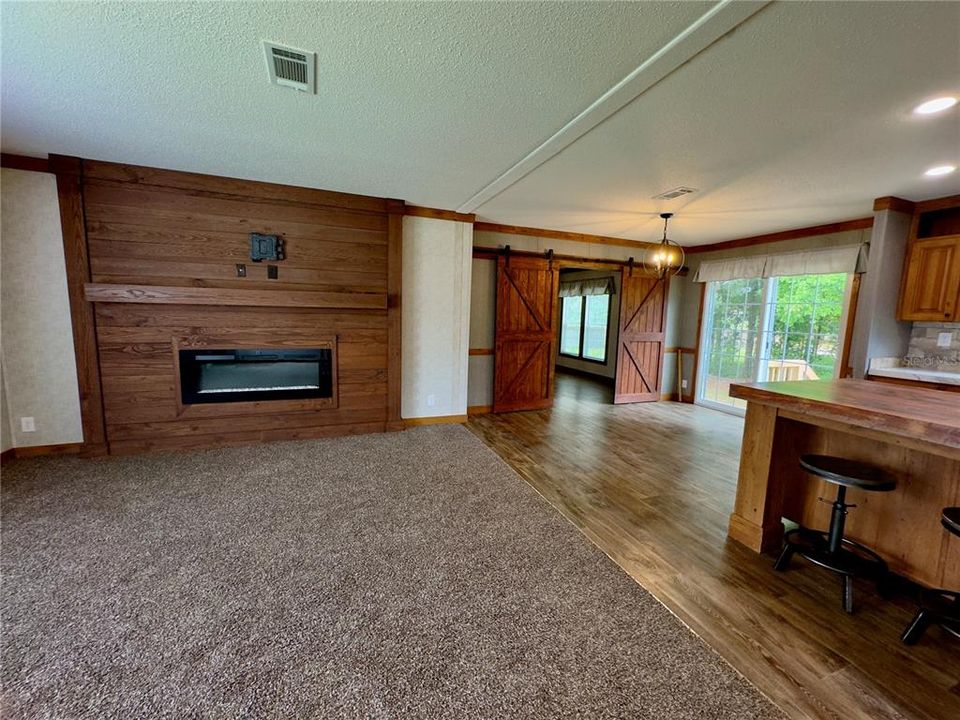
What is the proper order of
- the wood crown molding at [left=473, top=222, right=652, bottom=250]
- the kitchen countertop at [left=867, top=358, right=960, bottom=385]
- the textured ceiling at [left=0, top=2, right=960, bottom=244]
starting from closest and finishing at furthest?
the textured ceiling at [left=0, top=2, right=960, bottom=244]
the kitchen countertop at [left=867, top=358, right=960, bottom=385]
the wood crown molding at [left=473, top=222, right=652, bottom=250]

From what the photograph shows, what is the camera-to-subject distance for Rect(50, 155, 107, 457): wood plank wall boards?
10.2 feet

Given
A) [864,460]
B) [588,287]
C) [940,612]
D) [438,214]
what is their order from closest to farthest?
[940,612]
[864,460]
[438,214]
[588,287]

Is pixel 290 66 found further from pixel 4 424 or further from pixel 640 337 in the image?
pixel 640 337

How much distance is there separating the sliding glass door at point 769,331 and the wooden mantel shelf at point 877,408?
2.78 metres

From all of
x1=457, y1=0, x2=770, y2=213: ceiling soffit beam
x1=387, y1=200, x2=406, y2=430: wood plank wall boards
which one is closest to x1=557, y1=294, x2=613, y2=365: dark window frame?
x1=387, y1=200, x2=406, y2=430: wood plank wall boards

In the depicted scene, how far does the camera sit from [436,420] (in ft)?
15.2

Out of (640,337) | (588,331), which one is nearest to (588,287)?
(588,331)

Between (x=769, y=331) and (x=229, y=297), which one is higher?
(x=229, y=297)

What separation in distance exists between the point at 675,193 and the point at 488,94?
2.26 m

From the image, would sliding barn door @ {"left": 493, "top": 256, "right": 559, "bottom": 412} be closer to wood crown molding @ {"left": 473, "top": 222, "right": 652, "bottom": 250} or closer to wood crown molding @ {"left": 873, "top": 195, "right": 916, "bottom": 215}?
wood crown molding @ {"left": 473, "top": 222, "right": 652, "bottom": 250}

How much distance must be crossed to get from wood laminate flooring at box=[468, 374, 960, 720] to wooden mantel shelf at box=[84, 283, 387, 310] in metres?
2.02

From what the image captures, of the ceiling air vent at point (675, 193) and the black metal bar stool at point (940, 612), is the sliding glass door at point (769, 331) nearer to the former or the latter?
the ceiling air vent at point (675, 193)

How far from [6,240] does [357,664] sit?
4.19 meters

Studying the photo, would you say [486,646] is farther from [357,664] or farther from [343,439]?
[343,439]
